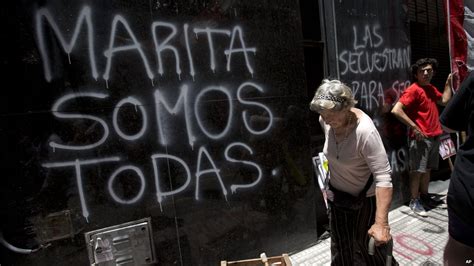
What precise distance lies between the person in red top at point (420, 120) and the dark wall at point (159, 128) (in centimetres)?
183

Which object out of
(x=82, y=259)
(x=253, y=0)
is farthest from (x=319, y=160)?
(x=82, y=259)

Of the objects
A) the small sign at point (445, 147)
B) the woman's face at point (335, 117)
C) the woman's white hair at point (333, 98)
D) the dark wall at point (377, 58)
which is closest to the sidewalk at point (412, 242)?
the dark wall at point (377, 58)

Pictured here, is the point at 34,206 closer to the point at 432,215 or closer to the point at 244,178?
the point at 244,178

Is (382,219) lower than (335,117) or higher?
lower

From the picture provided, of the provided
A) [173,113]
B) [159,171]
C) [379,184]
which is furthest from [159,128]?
[379,184]

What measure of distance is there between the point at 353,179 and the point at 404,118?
8.33ft

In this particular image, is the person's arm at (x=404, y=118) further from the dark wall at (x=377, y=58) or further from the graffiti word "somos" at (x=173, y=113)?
the graffiti word "somos" at (x=173, y=113)

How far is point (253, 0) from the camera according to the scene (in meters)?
3.20

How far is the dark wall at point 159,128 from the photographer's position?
233cm

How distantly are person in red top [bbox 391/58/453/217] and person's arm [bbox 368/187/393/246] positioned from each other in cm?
274

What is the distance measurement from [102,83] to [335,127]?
184 cm

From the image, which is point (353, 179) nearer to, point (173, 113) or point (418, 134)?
point (173, 113)

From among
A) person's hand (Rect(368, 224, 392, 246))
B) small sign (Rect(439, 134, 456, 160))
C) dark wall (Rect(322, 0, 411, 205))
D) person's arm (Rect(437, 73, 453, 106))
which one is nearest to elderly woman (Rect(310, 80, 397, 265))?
person's hand (Rect(368, 224, 392, 246))

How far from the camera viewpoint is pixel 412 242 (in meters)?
3.75
